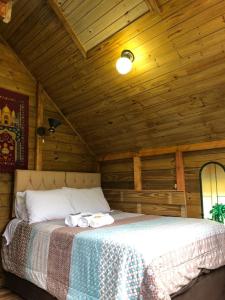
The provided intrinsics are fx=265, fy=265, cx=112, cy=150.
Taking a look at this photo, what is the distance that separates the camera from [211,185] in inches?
117

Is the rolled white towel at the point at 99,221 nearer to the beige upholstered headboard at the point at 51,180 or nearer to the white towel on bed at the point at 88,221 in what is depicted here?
the white towel on bed at the point at 88,221

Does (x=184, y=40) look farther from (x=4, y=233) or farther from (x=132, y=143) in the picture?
(x=4, y=233)

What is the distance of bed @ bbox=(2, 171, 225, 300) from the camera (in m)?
1.62

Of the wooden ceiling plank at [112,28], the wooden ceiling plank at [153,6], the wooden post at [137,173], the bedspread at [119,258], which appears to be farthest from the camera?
the wooden post at [137,173]

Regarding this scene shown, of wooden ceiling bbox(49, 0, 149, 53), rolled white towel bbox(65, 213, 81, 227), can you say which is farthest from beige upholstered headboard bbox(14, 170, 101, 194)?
wooden ceiling bbox(49, 0, 149, 53)

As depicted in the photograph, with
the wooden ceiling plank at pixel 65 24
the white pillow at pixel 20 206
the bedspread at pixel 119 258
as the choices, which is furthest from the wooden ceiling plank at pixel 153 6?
the white pillow at pixel 20 206

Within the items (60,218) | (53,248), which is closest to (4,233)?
(60,218)

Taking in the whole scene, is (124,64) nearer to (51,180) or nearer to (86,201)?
(86,201)

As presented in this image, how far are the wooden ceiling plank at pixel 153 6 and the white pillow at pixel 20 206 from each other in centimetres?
232

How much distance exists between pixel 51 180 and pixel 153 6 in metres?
2.38

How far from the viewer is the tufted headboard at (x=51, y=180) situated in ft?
10.5

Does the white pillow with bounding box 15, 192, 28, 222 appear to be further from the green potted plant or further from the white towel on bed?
the green potted plant

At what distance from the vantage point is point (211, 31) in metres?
2.13

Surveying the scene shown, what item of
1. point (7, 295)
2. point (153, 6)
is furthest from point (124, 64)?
point (7, 295)
